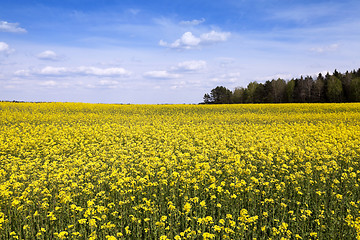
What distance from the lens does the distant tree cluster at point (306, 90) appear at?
Answer: 256 feet

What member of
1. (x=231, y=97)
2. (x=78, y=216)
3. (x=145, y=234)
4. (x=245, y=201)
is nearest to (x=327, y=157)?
(x=245, y=201)

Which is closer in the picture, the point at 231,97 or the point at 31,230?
the point at 31,230

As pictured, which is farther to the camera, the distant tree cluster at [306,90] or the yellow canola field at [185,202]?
the distant tree cluster at [306,90]

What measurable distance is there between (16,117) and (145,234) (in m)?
30.4

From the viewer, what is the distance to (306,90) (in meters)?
85.2

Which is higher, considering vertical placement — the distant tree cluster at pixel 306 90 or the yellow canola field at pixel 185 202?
the distant tree cluster at pixel 306 90

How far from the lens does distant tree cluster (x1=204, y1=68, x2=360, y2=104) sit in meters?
78.1

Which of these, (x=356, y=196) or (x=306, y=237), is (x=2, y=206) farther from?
(x=356, y=196)

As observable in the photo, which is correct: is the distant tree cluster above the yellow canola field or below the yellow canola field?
above

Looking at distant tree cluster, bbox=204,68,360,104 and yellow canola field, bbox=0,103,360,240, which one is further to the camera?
distant tree cluster, bbox=204,68,360,104

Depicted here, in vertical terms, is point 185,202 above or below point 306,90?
below

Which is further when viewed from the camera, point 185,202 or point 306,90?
point 306,90

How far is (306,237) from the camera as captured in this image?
7523mm

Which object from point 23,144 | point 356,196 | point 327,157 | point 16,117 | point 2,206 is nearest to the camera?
point 2,206
